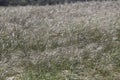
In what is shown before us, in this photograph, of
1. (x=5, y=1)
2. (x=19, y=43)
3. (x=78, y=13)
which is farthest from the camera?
(x=5, y=1)

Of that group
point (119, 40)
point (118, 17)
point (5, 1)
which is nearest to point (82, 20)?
point (118, 17)

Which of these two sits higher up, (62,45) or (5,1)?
(5,1)

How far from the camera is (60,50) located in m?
6.84

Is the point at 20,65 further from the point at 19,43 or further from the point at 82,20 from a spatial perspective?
the point at 82,20

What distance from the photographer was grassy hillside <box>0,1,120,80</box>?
6066 millimetres

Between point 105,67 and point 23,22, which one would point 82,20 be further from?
point 105,67

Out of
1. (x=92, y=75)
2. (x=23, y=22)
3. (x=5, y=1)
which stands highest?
(x=5, y=1)

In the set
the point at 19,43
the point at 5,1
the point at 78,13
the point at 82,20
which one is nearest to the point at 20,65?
Answer: the point at 19,43

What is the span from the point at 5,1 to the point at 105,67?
19.5m

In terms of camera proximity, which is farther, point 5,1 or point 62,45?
point 5,1

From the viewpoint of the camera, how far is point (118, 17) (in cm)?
998

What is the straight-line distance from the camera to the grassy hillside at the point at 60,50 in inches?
239

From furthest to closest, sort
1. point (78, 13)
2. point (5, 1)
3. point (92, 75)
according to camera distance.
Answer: point (5, 1)
point (78, 13)
point (92, 75)

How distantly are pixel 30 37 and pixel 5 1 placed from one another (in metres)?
18.0
